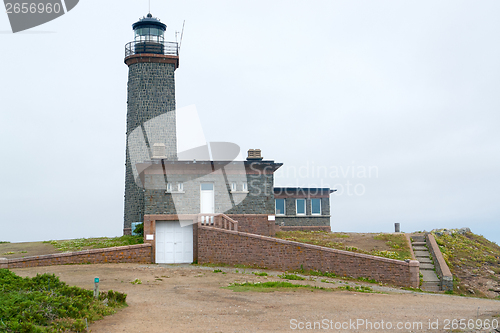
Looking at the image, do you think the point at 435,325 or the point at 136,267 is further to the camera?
the point at 136,267

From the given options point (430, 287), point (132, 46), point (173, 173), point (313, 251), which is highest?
point (132, 46)

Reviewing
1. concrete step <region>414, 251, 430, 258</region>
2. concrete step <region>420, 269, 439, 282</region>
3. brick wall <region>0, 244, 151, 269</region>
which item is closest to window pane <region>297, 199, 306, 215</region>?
concrete step <region>414, 251, 430, 258</region>

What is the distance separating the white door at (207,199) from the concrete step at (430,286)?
11132mm

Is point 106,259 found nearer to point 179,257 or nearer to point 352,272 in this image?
point 179,257

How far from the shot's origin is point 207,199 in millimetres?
24391

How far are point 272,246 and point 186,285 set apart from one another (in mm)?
5689

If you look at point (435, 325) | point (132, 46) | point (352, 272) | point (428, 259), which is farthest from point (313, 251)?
point (132, 46)

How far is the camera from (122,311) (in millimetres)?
11164

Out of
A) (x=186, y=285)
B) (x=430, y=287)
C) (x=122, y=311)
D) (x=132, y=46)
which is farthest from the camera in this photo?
(x=132, y=46)

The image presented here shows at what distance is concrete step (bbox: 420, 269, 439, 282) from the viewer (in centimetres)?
1867

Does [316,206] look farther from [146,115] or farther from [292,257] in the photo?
[292,257]

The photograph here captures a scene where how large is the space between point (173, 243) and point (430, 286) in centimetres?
1247

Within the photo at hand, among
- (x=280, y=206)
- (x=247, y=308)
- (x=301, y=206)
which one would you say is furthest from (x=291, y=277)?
(x=301, y=206)

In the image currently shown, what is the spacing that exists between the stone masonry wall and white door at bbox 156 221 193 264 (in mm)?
6518
